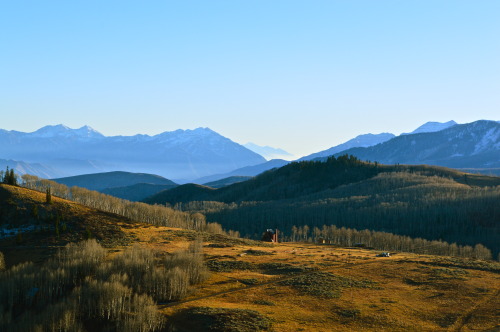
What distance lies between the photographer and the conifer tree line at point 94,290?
62031 millimetres

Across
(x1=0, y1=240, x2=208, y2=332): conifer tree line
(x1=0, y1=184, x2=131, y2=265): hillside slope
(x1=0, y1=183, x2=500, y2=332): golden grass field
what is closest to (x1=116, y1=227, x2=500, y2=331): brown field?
(x1=0, y1=183, x2=500, y2=332): golden grass field

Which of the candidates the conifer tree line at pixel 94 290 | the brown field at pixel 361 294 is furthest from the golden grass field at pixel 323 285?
the conifer tree line at pixel 94 290

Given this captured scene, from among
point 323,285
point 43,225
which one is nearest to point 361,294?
point 323,285

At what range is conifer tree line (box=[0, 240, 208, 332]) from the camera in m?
62.0

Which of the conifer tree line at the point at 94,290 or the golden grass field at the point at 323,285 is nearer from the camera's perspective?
the conifer tree line at the point at 94,290

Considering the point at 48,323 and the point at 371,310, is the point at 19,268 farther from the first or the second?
the point at 371,310

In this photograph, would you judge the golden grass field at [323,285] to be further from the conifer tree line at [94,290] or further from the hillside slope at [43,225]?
the conifer tree line at [94,290]

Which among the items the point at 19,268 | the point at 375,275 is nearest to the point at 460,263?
the point at 375,275

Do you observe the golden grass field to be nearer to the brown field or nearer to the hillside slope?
the brown field

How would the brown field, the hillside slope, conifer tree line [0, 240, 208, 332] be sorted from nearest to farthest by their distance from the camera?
conifer tree line [0, 240, 208, 332] < the brown field < the hillside slope

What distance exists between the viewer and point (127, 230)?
134 m

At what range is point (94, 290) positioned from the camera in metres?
67.6

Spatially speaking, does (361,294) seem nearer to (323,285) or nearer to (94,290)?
(323,285)

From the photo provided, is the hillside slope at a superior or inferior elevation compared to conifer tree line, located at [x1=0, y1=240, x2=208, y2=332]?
superior
